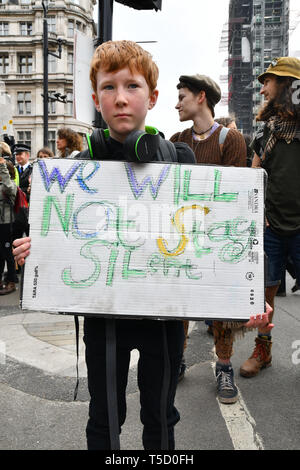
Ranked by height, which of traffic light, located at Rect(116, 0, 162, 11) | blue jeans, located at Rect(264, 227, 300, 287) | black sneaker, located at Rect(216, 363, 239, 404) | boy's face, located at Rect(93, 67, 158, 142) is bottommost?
black sneaker, located at Rect(216, 363, 239, 404)

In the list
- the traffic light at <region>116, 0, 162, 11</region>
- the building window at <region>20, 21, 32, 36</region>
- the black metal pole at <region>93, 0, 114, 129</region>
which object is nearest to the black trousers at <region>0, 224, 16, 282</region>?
the black metal pole at <region>93, 0, 114, 129</region>

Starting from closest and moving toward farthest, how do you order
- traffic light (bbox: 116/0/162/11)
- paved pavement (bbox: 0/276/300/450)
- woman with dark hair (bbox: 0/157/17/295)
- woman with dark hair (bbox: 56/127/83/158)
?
paved pavement (bbox: 0/276/300/450) → traffic light (bbox: 116/0/162/11) → woman with dark hair (bbox: 56/127/83/158) → woman with dark hair (bbox: 0/157/17/295)

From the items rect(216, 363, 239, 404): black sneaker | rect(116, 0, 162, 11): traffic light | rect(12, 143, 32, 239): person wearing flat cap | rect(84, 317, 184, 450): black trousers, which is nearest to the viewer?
rect(84, 317, 184, 450): black trousers

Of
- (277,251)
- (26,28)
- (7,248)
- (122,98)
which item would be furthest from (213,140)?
(26,28)

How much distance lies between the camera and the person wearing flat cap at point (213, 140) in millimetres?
2523

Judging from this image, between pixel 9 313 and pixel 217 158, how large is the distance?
3.15 m

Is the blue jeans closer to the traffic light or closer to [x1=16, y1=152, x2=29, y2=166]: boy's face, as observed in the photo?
the traffic light

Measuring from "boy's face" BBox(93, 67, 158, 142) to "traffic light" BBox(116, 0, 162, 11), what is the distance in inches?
99.8

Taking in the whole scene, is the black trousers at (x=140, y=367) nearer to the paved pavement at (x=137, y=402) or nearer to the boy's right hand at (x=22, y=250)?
the boy's right hand at (x=22, y=250)

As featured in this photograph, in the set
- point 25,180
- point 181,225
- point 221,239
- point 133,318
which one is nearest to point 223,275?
point 221,239

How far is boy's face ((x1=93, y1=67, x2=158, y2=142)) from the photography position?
4.61ft

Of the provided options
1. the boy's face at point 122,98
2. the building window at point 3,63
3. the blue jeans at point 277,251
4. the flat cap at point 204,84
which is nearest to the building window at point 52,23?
the building window at point 3,63

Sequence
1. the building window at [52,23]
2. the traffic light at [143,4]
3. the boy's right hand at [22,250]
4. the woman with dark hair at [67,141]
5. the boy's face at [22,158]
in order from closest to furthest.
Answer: the boy's right hand at [22,250] → the traffic light at [143,4] → the woman with dark hair at [67,141] → the boy's face at [22,158] → the building window at [52,23]

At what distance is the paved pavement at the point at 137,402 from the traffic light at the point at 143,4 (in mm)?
3076
